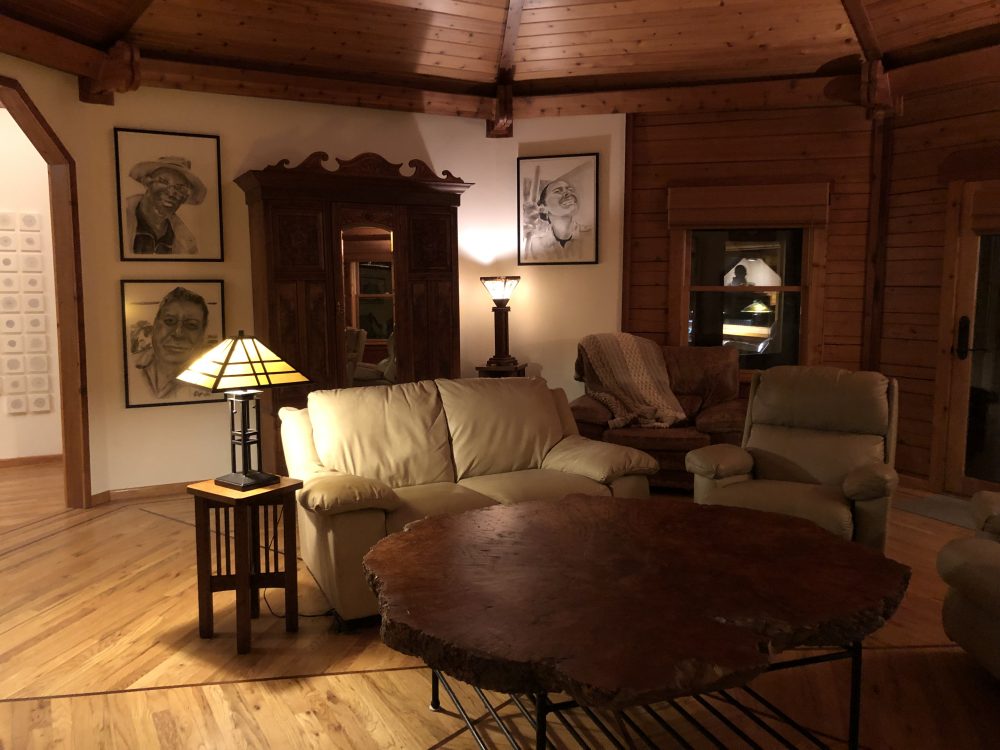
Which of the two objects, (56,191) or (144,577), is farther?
(56,191)

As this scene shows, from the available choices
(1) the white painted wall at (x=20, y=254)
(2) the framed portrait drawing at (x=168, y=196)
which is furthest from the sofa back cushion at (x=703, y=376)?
(1) the white painted wall at (x=20, y=254)

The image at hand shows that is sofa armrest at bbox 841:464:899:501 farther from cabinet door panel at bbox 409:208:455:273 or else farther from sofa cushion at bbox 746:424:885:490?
cabinet door panel at bbox 409:208:455:273

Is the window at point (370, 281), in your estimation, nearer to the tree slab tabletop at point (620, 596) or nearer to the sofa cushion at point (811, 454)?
the sofa cushion at point (811, 454)

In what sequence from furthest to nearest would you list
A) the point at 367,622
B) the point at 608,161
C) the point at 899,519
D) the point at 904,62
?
1. the point at 608,161
2. the point at 904,62
3. the point at 899,519
4. the point at 367,622

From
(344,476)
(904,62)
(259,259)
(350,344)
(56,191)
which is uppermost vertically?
(904,62)

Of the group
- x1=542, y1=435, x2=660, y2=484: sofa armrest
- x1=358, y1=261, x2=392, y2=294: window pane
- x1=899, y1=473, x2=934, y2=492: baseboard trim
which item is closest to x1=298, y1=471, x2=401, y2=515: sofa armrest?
x1=542, y1=435, x2=660, y2=484: sofa armrest

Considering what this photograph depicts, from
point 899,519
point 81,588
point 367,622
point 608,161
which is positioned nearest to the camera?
point 367,622

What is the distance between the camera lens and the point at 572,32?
5156mm

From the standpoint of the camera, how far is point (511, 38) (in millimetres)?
5180

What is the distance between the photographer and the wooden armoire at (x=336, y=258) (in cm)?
477

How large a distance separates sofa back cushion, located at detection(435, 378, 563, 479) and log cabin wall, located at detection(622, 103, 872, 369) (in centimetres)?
213

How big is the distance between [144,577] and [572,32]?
13.5 feet

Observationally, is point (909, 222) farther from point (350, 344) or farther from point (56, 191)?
point (56, 191)

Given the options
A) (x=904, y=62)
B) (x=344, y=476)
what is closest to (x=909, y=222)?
(x=904, y=62)
